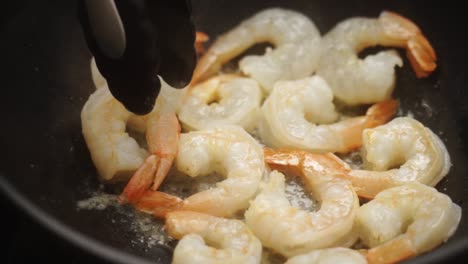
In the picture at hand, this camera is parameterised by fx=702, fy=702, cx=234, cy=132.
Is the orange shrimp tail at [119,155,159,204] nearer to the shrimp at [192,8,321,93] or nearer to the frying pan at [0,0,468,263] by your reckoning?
the frying pan at [0,0,468,263]

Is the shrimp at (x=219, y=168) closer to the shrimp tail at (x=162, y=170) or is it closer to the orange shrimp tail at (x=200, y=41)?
the shrimp tail at (x=162, y=170)

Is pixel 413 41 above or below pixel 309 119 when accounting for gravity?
above

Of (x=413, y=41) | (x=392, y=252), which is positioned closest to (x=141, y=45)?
(x=392, y=252)

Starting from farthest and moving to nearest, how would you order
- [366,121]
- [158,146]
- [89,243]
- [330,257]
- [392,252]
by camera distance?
1. [366,121]
2. [158,146]
3. [392,252]
4. [330,257]
5. [89,243]

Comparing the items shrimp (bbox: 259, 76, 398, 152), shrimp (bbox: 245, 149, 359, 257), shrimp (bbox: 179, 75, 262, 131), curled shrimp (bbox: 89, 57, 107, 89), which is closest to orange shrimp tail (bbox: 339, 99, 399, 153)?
shrimp (bbox: 259, 76, 398, 152)

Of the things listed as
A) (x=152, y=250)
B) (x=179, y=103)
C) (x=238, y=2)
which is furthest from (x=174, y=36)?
(x=238, y=2)

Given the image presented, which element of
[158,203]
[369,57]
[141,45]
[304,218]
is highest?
[141,45]

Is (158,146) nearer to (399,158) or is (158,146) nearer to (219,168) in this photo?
(219,168)
